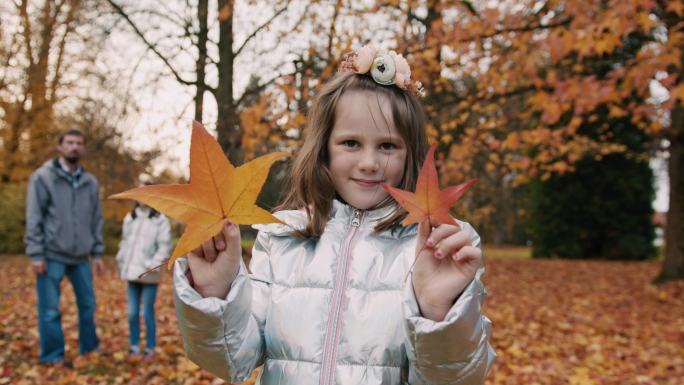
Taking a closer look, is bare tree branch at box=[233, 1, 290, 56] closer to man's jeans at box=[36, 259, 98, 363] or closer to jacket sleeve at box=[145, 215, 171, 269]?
jacket sleeve at box=[145, 215, 171, 269]

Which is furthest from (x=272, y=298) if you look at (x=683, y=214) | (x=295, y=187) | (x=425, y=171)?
(x=683, y=214)

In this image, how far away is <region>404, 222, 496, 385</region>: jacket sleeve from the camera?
1.22m

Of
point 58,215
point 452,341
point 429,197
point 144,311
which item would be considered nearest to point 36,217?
point 58,215

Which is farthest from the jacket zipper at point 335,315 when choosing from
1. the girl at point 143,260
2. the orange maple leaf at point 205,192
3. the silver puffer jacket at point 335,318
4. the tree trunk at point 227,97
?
the tree trunk at point 227,97

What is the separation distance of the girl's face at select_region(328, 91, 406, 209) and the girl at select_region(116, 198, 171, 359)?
3682mm

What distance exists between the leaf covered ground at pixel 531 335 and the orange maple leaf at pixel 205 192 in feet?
12.0

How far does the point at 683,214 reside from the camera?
9.19 meters

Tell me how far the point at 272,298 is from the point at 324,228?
0.26m

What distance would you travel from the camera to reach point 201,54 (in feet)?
24.6

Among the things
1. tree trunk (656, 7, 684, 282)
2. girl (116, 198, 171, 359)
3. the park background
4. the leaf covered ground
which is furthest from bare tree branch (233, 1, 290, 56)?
tree trunk (656, 7, 684, 282)

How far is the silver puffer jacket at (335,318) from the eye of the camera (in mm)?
1273

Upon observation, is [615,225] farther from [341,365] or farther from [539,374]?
[341,365]

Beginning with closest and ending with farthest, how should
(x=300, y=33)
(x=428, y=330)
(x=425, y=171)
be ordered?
1. (x=425, y=171)
2. (x=428, y=330)
3. (x=300, y=33)

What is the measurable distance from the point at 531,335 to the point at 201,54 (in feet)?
18.5
